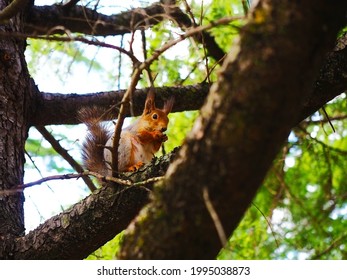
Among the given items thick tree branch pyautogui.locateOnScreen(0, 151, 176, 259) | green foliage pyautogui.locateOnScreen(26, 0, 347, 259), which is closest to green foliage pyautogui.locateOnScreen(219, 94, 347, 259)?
green foliage pyautogui.locateOnScreen(26, 0, 347, 259)

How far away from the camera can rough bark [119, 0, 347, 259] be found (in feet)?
4.42

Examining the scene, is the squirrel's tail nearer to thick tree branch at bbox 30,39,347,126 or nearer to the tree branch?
thick tree branch at bbox 30,39,347,126

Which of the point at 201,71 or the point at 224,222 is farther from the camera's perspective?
the point at 201,71

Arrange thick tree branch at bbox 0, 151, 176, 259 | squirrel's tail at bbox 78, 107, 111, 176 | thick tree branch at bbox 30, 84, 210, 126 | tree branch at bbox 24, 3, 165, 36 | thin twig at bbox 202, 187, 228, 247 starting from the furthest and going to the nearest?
tree branch at bbox 24, 3, 165, 36 → squirrel's tail at bbox 78, 107, 111, 176 → thick tree branch at bbox 30, 84, 210, 126 → thick tree branch at bbox 0, 151, 176, 259 → thin twig at bbox 202, 187, 228, 247

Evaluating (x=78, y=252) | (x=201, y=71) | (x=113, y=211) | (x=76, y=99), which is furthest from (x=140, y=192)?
(x=201, y=71)

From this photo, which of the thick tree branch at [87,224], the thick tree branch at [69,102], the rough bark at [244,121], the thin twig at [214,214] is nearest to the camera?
the thin twig at [214,214]

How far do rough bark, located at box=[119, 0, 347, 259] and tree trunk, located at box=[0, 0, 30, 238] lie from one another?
4.30 ft

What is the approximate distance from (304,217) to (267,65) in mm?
3368

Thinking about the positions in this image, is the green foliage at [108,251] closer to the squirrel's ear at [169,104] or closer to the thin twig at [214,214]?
the squirrel's ear at [169,104]

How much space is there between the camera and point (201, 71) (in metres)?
3.91

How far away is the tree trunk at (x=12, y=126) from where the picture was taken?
2613mm

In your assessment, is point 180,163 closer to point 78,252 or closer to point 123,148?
point 78,252

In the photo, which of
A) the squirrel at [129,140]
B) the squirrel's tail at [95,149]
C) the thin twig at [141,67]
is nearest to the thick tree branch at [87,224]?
the thin twig at [141,67]

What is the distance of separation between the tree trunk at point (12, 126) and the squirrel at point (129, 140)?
28 cm
